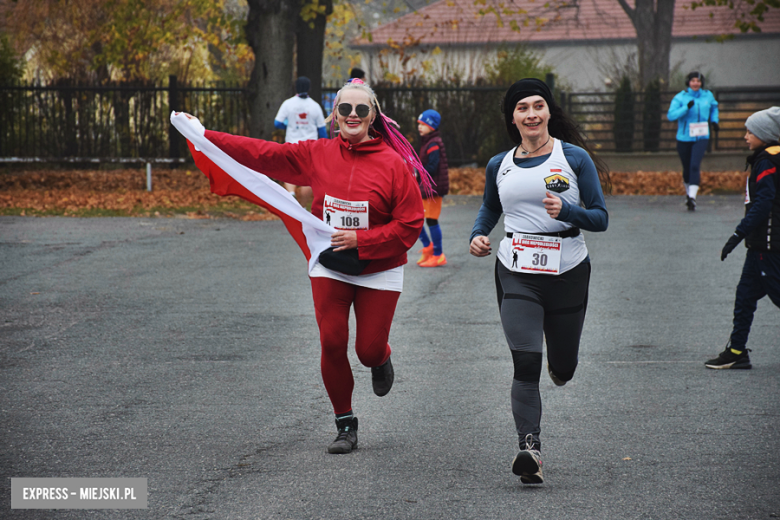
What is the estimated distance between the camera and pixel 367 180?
15.0 feet

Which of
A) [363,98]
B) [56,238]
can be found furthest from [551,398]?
[56,238]

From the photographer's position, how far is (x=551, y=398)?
5.76m

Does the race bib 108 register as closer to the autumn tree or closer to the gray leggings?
the gray leggings

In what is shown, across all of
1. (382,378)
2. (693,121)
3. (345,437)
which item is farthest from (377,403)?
(693,121)

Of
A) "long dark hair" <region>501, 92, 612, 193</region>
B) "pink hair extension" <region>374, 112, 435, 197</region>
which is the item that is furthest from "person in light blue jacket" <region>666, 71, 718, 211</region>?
"pink hair extension" <region>374, 112, 435, 197</region>

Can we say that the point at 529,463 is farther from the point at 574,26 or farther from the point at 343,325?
the point at 574,26

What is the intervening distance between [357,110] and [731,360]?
11.4 feet

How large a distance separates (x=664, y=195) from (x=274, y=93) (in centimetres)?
859

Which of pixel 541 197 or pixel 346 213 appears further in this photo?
pixel 346 213

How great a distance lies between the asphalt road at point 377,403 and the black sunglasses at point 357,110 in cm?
172

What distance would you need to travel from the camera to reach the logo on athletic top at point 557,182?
4398mm

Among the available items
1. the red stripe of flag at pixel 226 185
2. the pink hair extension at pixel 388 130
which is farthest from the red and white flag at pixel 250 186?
the pink hair extension at pixel 388 130

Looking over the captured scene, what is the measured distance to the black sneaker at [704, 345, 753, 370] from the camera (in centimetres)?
641

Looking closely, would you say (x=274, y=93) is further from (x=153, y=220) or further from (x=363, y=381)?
(x=363, y=381)
